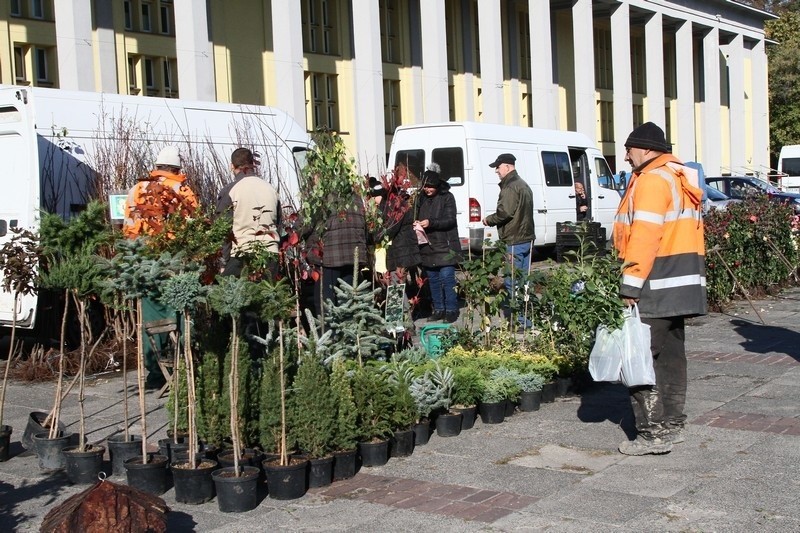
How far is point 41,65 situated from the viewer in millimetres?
25203

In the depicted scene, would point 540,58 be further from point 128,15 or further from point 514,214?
point 514,214

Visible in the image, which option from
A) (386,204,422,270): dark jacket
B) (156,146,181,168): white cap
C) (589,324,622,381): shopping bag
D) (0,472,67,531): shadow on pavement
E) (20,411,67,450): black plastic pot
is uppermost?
(156,146,181,168): white cap

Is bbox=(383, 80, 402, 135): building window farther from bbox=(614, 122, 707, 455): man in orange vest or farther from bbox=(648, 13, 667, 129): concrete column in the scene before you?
bbox=(614, 122, 707, 455): man in orange vest

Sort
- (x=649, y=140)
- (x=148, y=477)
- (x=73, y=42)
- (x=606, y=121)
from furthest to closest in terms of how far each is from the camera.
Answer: (x=606, y=121) → (x=73, y=42) → (x=649, y=140) → (x=148, y=477)

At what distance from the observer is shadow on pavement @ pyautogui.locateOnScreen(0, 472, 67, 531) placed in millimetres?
5582

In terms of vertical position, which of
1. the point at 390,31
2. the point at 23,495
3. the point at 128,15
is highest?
the point at 390,31

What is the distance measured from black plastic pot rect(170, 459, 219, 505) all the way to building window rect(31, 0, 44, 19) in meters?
21.6

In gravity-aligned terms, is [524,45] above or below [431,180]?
above

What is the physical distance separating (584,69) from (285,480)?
36.3 metres

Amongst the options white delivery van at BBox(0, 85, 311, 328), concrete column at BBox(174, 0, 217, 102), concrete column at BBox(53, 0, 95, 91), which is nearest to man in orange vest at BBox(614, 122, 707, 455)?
white delivery van at BBox(0, 85, 311, 328)

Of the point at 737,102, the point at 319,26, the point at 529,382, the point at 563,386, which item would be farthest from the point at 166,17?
the point at 737,102

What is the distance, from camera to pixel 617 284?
6.41 m

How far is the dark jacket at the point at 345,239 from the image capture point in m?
9.12

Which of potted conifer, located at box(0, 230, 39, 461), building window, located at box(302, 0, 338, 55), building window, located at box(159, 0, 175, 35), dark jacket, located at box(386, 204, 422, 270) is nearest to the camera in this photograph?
potted conifer, located at box(0, 230, 39, 461)
